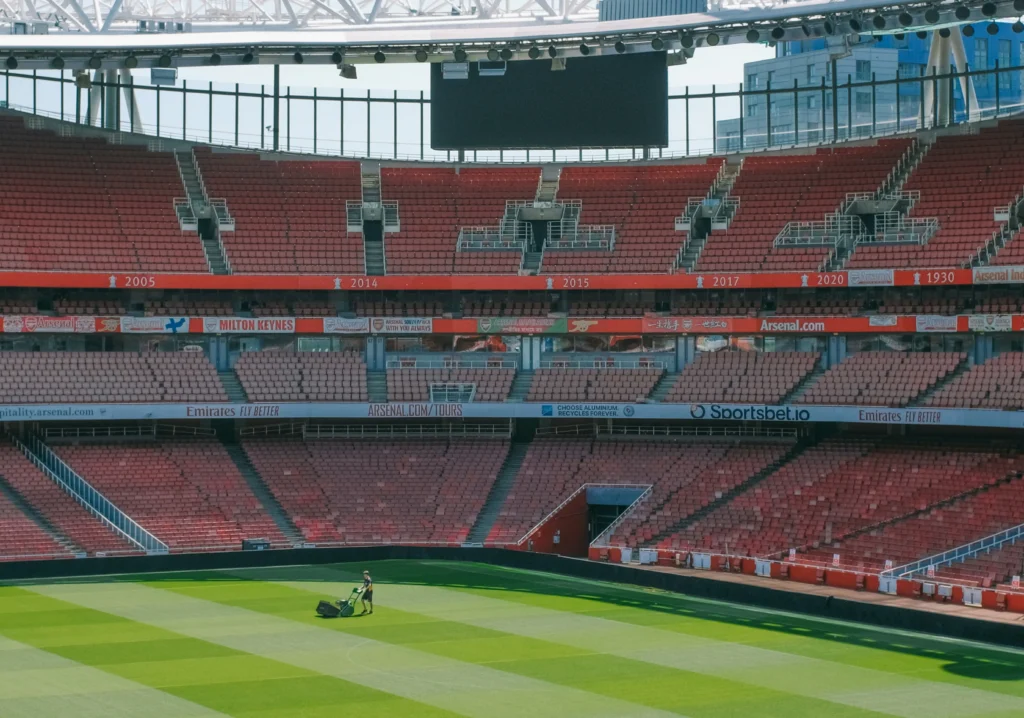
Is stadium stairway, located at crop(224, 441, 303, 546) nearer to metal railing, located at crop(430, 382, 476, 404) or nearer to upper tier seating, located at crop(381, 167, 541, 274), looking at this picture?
metal railing, located at crop(430, 382, 476, 404)

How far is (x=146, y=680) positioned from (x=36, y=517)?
19709mm

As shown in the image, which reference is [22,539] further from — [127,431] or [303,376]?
[303,376]

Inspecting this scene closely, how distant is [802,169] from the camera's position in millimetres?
63281

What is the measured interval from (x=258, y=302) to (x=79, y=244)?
280 inches

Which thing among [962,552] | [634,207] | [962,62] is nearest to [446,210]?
[634,207]

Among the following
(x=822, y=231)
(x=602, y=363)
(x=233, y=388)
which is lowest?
(x=233, y=388)

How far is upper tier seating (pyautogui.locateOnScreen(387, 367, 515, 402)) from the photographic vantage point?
194ft

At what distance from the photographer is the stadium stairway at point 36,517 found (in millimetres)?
50312

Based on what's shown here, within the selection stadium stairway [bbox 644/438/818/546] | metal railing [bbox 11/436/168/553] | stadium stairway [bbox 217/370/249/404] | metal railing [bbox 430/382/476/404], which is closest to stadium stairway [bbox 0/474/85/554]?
metal railing [bbox 11/436/168/553]

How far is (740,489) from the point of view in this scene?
54.5m

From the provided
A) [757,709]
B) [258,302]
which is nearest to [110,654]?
[757,709]

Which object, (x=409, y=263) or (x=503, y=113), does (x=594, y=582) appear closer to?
(x=409, y=263)

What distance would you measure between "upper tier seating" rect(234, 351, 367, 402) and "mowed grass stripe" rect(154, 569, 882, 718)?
12.2 m

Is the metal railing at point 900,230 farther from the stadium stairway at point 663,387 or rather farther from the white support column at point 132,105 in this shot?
the white support column at point 132,105
